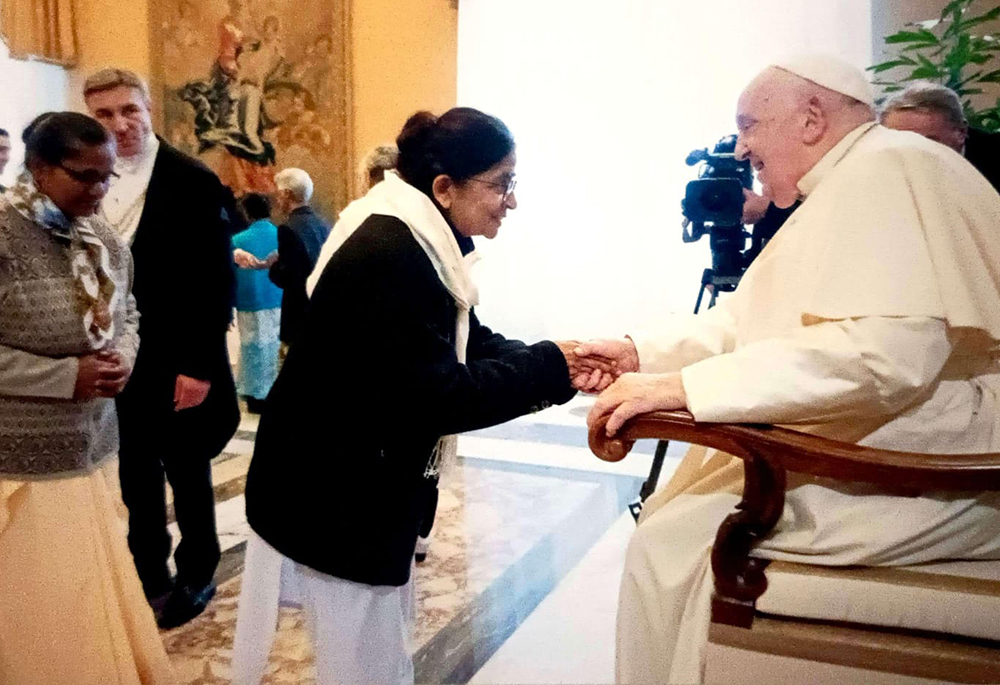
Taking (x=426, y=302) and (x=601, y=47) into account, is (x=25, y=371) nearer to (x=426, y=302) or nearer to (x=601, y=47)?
(x=426, y=302)

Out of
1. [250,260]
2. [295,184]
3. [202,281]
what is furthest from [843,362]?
[250,260]

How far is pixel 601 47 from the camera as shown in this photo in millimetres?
5230

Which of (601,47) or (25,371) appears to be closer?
(25,371)

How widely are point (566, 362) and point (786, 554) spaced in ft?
1.89

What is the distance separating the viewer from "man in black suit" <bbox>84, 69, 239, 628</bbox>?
8.00ft

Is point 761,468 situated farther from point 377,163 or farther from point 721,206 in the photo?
point 377,163

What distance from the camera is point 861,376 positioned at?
51.0 inches

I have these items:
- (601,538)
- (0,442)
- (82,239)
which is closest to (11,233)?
Result: (82,239)

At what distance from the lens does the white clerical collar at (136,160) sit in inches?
95.9

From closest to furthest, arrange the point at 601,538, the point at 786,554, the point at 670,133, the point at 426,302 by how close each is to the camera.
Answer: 1. the point at 786,554
2. the point at 426,302
3. the point at 601,538
4. the point at 670,133

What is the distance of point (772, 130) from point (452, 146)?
609 millimetres

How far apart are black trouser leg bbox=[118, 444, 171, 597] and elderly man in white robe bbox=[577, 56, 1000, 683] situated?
5.46 ft

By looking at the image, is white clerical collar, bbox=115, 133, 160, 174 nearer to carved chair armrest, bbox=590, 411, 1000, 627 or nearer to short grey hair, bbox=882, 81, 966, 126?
carved chair armrest, bbox=590, 411, 1000, 627

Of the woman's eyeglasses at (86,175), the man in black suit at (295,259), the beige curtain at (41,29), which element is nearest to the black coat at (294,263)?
the man in black suit at (295,259)
